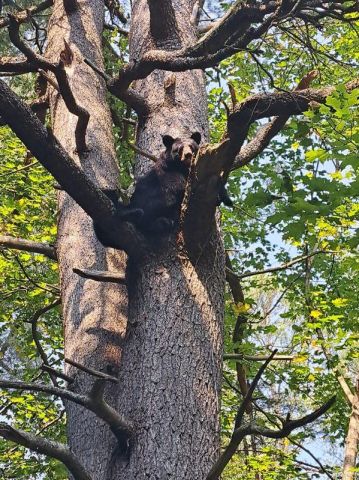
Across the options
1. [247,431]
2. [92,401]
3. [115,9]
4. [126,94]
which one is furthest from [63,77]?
[115,9]

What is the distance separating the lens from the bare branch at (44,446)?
5.81ft

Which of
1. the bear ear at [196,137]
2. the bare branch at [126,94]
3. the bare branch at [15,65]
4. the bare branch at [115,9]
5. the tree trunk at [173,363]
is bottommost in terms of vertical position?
the tree trunk at [173,363]

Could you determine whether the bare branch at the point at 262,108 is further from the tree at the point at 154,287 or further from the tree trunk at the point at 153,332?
the tree trunk at the point at 153,332

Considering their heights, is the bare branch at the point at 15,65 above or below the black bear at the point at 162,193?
above

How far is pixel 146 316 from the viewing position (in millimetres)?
2479

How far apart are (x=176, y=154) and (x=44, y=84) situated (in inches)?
89.2

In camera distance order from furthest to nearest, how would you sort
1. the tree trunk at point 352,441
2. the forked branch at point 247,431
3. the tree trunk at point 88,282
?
the tree trunk at point 352,441, the tree trunk at point 88,282, the forked branch at point 247,431

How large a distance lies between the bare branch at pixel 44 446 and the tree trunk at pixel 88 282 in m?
0.34

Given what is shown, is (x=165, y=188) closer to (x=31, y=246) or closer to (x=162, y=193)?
(x=162, y=193)

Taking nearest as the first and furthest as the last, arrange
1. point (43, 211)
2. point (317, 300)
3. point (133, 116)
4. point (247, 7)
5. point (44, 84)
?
point (247, 7), point (44, 84), point (317, 300), point (43, 211), point (133, 116)

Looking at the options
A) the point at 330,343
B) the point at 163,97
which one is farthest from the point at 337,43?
the point at 163,97

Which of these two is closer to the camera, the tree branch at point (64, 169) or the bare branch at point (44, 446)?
the bare branch at point (44, 446)

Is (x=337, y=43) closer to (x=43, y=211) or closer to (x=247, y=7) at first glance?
(x=43, y=211)

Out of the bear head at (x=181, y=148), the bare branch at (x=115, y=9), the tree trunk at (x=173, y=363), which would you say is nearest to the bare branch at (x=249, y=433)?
the tree trunk at (x=173, y=363)
